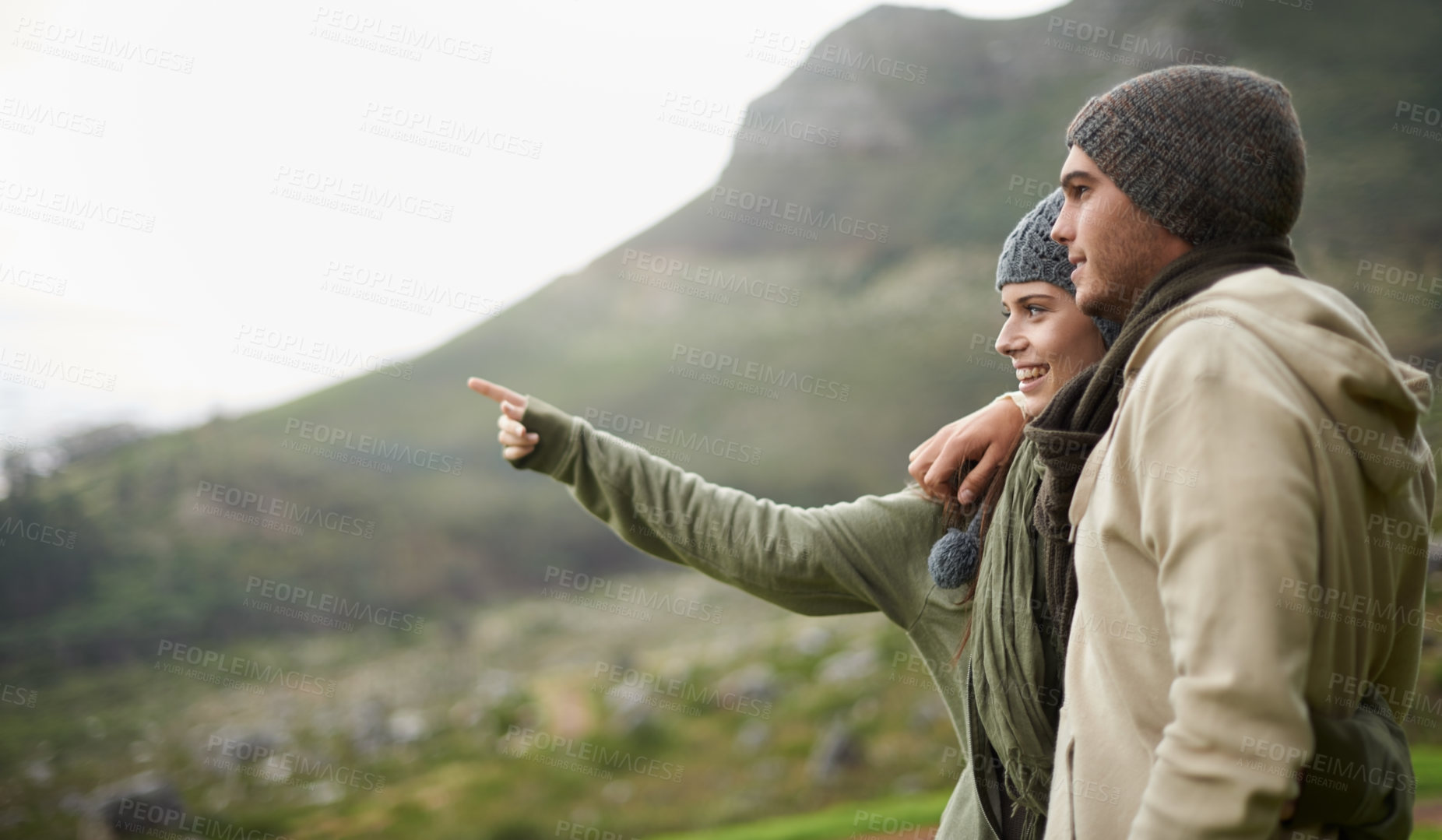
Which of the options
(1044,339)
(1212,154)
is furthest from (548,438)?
(1212,154)

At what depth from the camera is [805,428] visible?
78.6 ft

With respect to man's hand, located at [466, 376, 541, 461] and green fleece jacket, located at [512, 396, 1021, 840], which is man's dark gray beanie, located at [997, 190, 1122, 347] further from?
man's hand, located at [466, 376, 541, 461]

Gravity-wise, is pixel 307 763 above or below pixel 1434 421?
below

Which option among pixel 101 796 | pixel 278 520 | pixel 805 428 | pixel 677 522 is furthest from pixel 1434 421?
pixel 278 520

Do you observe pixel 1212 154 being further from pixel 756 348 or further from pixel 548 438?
pixel 756 348

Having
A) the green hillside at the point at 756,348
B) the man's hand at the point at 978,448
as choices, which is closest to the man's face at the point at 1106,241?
the man's hand at the point at 978,448

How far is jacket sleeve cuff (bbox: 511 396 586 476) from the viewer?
2.46 meters

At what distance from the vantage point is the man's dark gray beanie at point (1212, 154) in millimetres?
1492

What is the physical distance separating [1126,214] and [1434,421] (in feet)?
39.4

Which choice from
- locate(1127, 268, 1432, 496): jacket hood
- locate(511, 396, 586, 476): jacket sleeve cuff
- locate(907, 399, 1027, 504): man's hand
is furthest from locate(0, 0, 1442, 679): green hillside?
locate(1127, 268, 1432, 496): jacket hood

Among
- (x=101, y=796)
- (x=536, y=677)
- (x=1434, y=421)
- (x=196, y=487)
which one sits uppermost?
(x=1434, y=421)

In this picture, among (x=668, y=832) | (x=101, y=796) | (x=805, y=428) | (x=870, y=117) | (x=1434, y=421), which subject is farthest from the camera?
(x=870, y=117)

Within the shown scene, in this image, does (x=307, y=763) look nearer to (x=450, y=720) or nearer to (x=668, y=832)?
(x=450, y=720)

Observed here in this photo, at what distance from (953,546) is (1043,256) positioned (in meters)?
0.65
